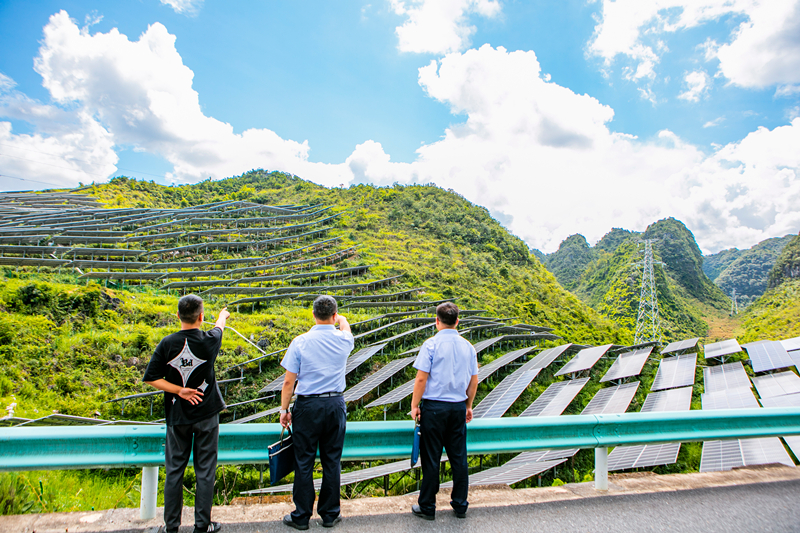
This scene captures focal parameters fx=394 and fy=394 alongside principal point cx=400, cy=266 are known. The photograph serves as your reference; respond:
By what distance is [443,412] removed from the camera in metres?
3.59

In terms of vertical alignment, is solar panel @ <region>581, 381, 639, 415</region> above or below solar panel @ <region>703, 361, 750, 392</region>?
below

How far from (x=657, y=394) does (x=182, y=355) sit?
45.4ft

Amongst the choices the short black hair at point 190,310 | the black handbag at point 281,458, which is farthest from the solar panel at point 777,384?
the short black hair at point 190,310

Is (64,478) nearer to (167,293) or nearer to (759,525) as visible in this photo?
(759,525)

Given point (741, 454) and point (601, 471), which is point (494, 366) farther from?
point (601, 471)

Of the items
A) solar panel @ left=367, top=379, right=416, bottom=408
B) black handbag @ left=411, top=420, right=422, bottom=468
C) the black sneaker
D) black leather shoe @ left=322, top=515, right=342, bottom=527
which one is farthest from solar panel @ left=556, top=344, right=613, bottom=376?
the black sneaker

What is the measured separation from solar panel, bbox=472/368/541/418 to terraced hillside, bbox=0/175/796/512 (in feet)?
0.33

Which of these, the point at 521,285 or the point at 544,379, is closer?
the point at 544,379

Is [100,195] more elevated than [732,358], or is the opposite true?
[100,195]

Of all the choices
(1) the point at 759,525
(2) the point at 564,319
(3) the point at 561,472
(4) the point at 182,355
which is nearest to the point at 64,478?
(4) the point at 182,355

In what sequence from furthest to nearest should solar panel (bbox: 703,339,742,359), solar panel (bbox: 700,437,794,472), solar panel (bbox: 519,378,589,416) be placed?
solar panel (bbox: 703,339,742,359)
solar panel (bbox: 519,378,589,416)
solar panel (bbox: 700,437,794,472)

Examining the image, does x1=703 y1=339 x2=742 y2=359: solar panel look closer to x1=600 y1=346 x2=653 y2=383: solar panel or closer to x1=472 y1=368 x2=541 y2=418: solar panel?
x1=600 y1=346 x2=653 y2=383: solar panel

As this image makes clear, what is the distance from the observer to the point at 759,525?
137 inches

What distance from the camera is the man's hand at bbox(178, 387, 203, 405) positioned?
126 inches
